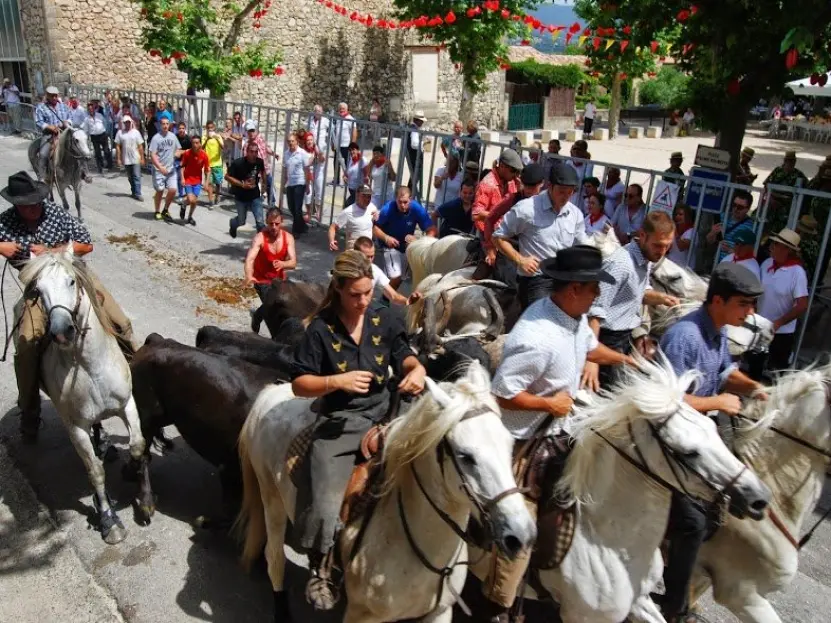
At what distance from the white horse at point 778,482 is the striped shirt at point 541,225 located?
2.50m

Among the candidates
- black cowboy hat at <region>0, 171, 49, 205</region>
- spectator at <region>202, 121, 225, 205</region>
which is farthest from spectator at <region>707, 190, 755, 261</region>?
spectator at <region>202, 121, 225, 205</region>

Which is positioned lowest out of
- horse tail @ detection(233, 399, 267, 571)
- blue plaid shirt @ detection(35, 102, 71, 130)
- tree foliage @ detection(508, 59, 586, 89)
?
horse tail @ detection(233, 399, 267, 571)

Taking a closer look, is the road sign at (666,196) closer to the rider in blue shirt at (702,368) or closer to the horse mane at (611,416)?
the rider in blue shirt at (702,368)

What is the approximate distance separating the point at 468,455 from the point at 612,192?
23.9 ft

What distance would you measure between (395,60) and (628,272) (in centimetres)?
2874

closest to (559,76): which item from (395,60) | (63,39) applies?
(395,60)

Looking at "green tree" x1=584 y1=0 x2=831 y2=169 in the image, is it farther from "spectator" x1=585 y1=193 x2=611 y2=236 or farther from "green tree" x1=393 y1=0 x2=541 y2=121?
"green tree" x1=393 y1=0 x2=541 y2=121

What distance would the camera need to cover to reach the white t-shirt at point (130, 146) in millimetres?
16156

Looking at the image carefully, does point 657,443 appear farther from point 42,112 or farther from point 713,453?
point 42,112

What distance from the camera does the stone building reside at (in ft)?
86.7

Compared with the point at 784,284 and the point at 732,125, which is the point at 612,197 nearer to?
the point at 732,125

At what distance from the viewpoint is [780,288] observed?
6938 millimetres

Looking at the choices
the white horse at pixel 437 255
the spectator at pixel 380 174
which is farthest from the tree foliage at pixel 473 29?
the white horse at pixel 437 255

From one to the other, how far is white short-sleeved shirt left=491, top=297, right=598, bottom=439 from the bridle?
0.58 metres
